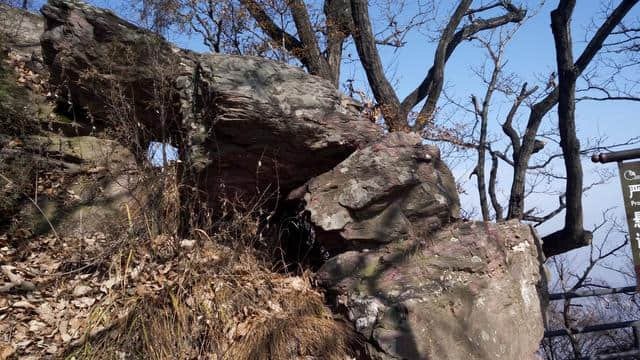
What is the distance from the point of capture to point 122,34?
563 centimetres

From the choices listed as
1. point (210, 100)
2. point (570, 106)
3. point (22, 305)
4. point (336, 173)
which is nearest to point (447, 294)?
point (336, 173)

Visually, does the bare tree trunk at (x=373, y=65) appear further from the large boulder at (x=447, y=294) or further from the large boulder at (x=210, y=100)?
the large boulder at (x=447, y=294)

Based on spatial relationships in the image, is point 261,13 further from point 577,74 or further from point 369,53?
point 577,74

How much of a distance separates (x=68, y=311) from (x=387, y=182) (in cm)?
303

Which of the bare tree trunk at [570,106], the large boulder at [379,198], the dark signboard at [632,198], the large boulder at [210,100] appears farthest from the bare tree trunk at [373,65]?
the dark signboard at [632,198]

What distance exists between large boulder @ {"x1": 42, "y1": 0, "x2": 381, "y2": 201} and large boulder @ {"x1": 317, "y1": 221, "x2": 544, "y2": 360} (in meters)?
1.30

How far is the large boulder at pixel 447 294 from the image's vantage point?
421 cm

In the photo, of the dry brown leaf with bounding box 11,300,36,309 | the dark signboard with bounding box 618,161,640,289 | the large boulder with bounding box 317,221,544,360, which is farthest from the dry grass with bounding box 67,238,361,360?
the dark signboard with bounding box 618,161,640,289

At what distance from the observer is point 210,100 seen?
5.21m

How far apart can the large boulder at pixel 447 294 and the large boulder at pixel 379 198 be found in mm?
167

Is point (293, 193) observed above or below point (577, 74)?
below

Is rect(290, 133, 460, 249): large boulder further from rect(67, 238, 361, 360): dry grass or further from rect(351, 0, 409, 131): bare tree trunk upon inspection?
rect(351, 0, 409, 131): bare tree trunk

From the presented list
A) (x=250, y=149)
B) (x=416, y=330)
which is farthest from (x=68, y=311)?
(x=416, y=330)

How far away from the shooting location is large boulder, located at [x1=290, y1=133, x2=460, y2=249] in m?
5.03
